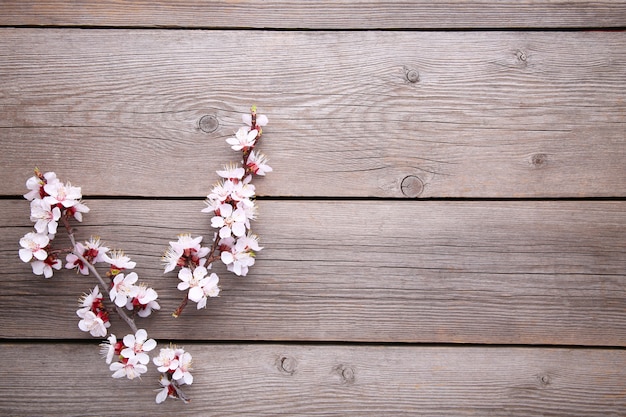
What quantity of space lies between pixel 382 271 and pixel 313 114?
0.29m

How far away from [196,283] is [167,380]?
6.5 inches

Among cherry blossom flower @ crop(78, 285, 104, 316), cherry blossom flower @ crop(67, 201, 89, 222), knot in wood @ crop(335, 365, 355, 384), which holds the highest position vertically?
cherry blossom flower @ crop(67, 201, 89, 222)

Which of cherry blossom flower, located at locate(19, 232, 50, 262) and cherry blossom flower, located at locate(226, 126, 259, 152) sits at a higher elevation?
cherry blossom flower, located at locate(226, 126, 259, 152)

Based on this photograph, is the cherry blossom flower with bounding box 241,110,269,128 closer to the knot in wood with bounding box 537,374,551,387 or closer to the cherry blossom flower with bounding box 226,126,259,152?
the cherry blossom flower with bounding box 226,126,259,152

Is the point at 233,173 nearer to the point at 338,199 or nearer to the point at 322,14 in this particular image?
the point at 338,199

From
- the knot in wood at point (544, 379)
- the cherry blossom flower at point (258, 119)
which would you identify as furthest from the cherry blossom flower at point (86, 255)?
the knot in wood at point (544, 379)

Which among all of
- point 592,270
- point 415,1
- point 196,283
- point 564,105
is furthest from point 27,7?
point 592,270

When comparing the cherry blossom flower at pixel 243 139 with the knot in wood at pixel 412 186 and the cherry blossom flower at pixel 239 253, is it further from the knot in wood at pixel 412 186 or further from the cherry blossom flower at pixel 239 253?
the knot in wood at pixel 412 186

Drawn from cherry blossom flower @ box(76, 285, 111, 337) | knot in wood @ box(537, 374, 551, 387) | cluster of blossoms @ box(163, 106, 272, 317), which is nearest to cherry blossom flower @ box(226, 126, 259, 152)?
cluster of blossoms @ box(163, 106, 272, 317)

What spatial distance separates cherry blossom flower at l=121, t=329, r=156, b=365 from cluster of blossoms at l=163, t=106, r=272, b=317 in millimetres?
60

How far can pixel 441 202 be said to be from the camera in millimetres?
896

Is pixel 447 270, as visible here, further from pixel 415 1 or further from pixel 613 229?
pixel 415 1

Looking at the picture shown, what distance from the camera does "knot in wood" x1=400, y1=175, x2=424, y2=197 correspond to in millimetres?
892

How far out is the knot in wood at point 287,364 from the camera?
2.93ft
